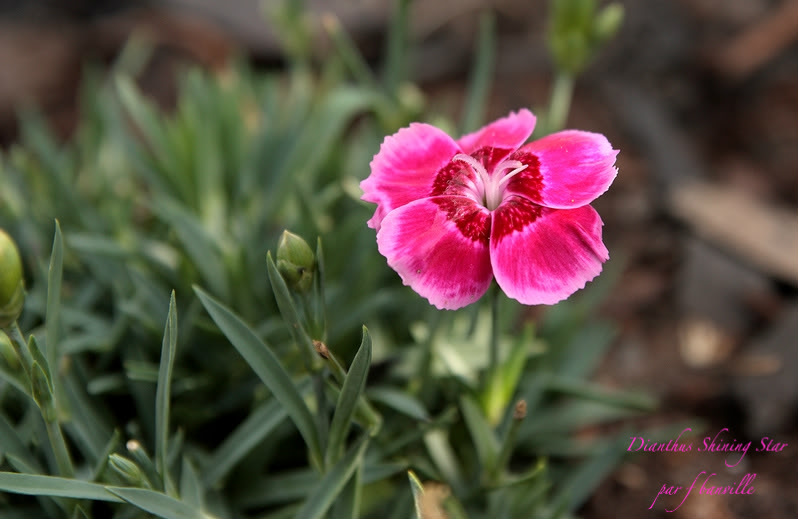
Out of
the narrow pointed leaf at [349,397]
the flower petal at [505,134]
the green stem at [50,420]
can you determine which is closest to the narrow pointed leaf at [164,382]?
the green stem at [50,420]

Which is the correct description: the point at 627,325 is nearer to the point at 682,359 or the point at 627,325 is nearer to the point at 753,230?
the point at 682,359

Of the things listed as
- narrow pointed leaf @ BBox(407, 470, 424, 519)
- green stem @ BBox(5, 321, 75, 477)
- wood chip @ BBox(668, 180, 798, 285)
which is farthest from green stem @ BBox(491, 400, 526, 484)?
wood chip @ BBox(668, 180, 798, 285)

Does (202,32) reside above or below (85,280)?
above

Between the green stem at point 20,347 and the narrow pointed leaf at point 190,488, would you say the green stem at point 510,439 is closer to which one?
the narrow pointed leaf at point 190,488

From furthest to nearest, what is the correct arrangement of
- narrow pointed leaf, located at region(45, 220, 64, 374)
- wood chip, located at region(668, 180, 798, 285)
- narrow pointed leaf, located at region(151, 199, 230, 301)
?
1. wood chip, located at region(668, 180, 798, 285)
2. narrow pointed leaf, located at region(151, 199, 230, 301)
3. narrow pointed leaf, located at region(45, 220, 64, 374)

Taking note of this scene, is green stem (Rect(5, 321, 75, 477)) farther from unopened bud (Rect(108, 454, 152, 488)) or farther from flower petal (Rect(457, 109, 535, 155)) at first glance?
flower petal (Rect(457, 109, 535, 155))

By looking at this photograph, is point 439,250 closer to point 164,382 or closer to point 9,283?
point 164,382

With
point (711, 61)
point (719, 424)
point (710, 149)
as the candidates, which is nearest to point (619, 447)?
point (719, 424)
